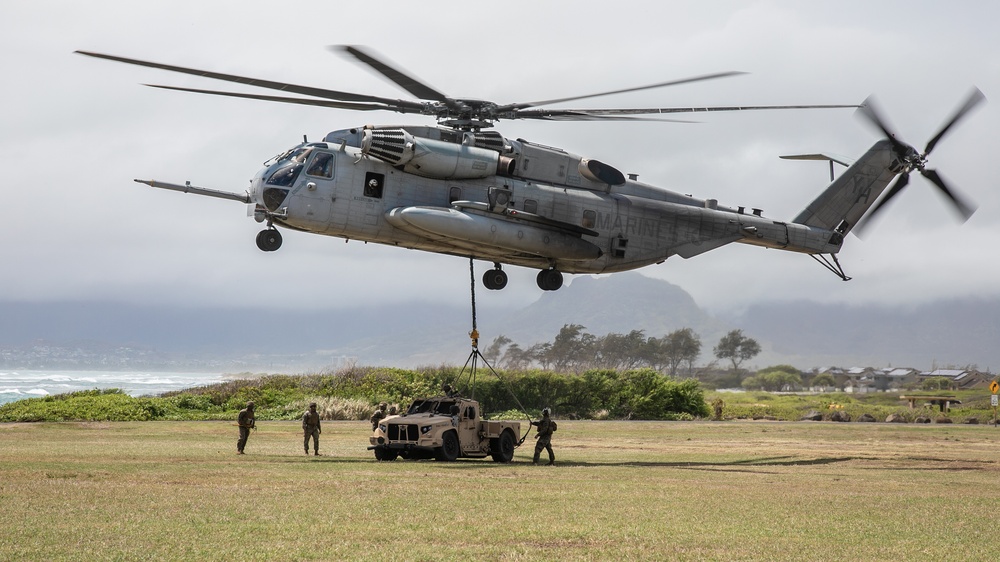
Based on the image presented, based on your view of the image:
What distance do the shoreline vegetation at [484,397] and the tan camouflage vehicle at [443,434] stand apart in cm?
1861

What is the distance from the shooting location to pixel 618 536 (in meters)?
13.3

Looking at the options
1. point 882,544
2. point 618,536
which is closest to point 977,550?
point 882,544

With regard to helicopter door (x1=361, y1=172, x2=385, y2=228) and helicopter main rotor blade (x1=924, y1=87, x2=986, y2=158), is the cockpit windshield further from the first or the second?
helicopter main rotor blade (x1=924, y1=87, x2=986, y2=158)

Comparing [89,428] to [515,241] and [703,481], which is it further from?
[703,481]

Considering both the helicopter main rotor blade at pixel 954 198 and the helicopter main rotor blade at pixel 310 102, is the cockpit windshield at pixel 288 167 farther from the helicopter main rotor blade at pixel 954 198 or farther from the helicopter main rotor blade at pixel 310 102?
the helicopter main rotor blade at pixel 954 198

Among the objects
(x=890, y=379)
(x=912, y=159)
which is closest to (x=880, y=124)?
(x=912, y=159)

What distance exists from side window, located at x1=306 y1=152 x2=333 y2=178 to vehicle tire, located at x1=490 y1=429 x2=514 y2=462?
24.6 feet

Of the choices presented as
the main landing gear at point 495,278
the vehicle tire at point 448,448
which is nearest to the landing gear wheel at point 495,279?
the main landing gear at point 495,278

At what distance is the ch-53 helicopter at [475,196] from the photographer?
24.6m

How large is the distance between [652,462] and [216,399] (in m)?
25.4

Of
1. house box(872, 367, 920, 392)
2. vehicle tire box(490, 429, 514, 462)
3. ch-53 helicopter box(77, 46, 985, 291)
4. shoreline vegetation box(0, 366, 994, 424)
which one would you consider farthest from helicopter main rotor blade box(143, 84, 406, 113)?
house box(872, 367, 920, 392)

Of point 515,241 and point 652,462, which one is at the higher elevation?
point 515,241

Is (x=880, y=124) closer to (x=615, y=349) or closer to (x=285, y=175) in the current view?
(x=285, y=175)

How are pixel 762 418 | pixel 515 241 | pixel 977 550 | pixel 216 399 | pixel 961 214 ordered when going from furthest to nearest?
1. pixel 762 418
2. pixel 216 399
3. pixel 961 214
4. pixel 515 241
5. pixel 977 550
